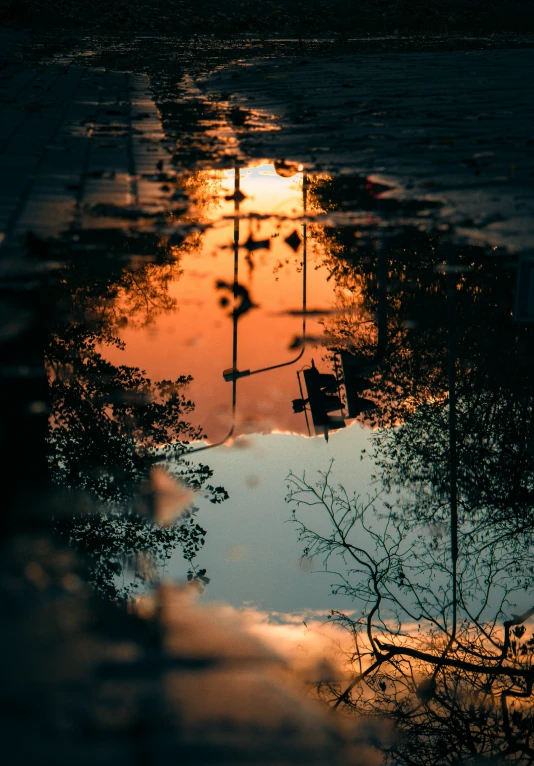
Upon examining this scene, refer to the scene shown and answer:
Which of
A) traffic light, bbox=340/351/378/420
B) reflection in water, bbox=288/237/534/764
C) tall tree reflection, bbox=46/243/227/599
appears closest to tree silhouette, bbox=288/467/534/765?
reflection in water, bbox=288/237/534/764

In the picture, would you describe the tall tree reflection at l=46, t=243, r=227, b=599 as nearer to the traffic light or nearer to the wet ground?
the wet ground

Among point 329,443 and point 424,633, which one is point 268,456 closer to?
point 329,443

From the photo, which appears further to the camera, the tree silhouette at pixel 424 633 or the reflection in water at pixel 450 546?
the reflection in water at pixel 450 546

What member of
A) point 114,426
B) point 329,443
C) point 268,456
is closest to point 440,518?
point 329,443

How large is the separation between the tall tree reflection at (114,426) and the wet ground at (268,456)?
18 millimetres

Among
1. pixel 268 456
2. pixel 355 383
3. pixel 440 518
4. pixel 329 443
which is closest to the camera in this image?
pixel 268 456

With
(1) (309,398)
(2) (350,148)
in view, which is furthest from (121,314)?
(2) (350,148)

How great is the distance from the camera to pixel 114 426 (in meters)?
5.31

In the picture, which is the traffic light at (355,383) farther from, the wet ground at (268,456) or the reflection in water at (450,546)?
the reflection in water at (450,546)

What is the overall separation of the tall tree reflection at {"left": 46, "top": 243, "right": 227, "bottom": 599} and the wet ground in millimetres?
18

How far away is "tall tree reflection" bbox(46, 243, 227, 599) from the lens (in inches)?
169

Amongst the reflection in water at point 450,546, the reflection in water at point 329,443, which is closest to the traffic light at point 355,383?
the reflection in water at point 329,443

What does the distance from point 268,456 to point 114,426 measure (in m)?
0.91

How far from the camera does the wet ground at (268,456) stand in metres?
3.27
